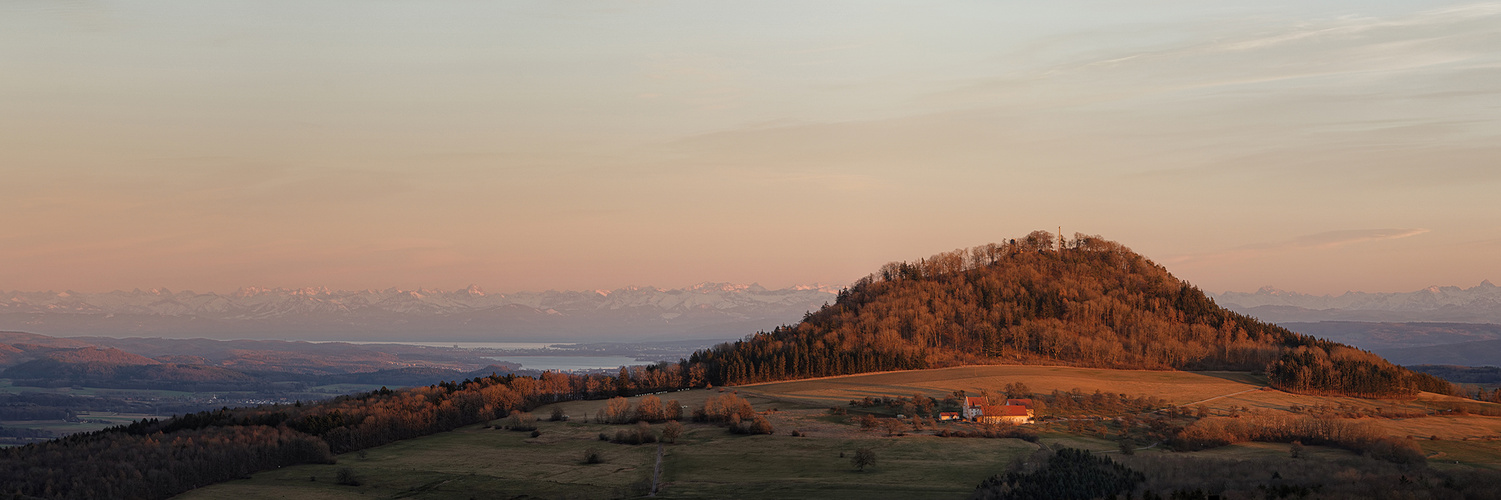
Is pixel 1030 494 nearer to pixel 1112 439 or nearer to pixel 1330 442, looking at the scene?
pixel 1112 439

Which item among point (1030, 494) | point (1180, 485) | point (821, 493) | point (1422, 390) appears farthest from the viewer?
point (1422, 390)

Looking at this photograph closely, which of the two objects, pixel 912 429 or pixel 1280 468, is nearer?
pixel 1280 468

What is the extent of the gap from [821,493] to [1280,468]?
110ft

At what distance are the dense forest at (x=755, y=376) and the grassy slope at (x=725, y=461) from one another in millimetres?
6656

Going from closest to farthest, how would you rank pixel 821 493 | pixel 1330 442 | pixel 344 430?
pixel 821 493
pixel 1330 442
pixel 344 430

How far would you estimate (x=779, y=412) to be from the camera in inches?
5187

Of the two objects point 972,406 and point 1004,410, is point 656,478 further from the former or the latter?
point 972,406

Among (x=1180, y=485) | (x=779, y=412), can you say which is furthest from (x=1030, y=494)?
(x=779, y=412)

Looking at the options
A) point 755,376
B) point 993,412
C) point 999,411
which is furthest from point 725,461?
point 755,376

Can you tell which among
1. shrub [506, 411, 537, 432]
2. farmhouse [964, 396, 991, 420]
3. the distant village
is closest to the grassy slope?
shrub [506, 411, 537, 432]

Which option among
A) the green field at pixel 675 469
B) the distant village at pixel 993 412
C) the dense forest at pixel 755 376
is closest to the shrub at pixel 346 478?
the green field at pixel 675 469

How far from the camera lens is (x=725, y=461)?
10019cm

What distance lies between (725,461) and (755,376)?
71.1 metres

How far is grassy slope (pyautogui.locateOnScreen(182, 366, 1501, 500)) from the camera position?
88.2 meters
